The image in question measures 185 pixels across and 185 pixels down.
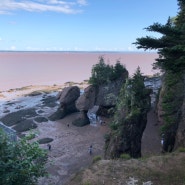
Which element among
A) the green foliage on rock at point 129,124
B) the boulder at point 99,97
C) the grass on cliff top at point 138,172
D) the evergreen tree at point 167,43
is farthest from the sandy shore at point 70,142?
the evergreen tree at point 167,43

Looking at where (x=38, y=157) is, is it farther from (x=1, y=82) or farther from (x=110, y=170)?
(x=1, y=82)

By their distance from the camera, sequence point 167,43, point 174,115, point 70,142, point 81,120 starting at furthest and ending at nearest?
point 81,120 < point 70,142 < point 174,115 < point 167,43

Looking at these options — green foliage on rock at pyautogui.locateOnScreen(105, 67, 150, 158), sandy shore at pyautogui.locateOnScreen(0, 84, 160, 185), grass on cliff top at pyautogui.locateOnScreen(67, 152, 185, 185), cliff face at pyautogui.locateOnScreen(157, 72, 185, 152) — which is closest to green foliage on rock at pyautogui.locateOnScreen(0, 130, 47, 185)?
grass on cliff top at pyautogui.locateOnScreen(67, 152, 185, 185)

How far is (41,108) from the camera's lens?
49031 millimetres

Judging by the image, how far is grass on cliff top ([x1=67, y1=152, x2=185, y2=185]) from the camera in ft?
50.1

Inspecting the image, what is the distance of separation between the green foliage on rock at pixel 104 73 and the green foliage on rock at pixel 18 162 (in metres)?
29.7

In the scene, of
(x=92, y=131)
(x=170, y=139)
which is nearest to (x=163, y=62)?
(x=170, y=139)

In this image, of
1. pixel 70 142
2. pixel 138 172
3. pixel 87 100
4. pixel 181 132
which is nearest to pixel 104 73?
pixel 87 100

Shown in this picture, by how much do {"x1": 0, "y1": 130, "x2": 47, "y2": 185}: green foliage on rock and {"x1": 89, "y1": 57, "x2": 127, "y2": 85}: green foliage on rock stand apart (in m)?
29.7

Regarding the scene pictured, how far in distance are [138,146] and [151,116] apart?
596 inches

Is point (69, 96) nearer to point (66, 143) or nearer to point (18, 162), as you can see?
point (66, 143)

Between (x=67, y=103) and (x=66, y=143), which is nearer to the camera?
(x=66, y=143)

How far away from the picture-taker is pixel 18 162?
30.4 ft

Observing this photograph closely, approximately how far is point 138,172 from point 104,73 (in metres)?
25.3
